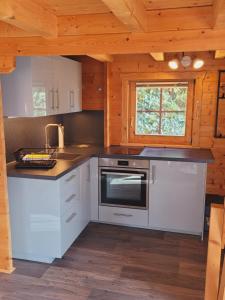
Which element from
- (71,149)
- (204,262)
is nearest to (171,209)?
(204,262)

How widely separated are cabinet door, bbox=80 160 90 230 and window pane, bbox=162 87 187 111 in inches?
52.2

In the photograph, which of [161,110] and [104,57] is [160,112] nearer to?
[161,110]

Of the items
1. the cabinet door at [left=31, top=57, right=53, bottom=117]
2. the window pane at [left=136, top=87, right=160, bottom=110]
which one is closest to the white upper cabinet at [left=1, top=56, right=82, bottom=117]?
the cabinet door at [left=31, top=57, right=53, bottom=117]

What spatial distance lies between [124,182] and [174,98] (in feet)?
4.30

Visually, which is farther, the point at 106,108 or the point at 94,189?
the point at 106,108

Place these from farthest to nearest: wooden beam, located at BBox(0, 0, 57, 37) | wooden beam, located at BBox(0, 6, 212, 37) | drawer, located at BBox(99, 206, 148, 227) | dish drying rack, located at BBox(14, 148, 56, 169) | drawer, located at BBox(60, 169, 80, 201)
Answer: drawer, located at BBox(99, 206, 148, 227)
dish drying rack, located at BBox(14, 148, 56, 169)
drawer, located at BBox(60, 169, 80, 201)
wooden beam, located at BBox(0, 6, 212, 37)
wooden beam, located at BBox(0, 0, 57, 37)

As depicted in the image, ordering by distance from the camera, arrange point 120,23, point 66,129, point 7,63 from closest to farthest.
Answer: point 120,23 < point 7,63 < point 66,129

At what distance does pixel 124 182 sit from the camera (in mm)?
3377

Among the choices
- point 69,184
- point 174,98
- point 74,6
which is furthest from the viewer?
point 174,98

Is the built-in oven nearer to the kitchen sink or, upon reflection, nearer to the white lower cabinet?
the kitchen sink

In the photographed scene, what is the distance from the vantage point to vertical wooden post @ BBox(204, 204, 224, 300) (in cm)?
190

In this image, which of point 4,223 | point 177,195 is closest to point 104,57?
point 177,195

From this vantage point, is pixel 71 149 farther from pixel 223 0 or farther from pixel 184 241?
pixel 223 0

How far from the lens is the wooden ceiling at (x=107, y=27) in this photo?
1.84 metres
